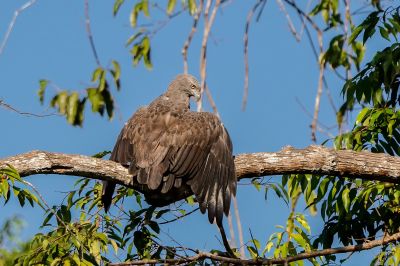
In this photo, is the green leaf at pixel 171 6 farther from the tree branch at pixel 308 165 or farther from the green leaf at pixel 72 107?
the tree branch at pixel 308 165

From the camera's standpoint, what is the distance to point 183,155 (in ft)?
24.3

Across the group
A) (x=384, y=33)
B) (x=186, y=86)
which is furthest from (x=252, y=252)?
(x=186, y=86)

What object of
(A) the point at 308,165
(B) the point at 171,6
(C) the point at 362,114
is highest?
(B) the point at 171,6

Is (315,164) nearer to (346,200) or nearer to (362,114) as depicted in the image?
(346,200)

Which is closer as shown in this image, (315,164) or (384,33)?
(315,164)

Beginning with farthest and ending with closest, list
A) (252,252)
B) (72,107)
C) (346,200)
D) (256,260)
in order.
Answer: (72,107)
(346,200)
(252,252)
(256,260)

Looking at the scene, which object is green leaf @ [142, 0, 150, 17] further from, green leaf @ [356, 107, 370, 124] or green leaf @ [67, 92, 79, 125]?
green leaf @ [356, 107, 370, 124]

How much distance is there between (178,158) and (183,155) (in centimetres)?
5

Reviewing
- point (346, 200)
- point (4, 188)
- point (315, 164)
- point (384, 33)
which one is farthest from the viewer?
point (384, 33)

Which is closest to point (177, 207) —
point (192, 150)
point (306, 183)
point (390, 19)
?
point (192, 150)

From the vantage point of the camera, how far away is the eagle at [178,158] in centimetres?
720

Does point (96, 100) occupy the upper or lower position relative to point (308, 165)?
upper

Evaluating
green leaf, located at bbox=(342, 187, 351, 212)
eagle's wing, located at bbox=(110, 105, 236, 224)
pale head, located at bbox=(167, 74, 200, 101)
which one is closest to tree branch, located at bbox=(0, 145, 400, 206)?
eagle's wing, located at bbox=(110, 105, 236, 224)

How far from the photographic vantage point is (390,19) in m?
7.87
